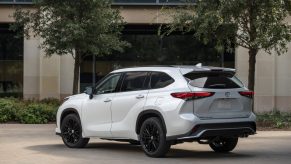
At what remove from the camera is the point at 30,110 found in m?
19.3

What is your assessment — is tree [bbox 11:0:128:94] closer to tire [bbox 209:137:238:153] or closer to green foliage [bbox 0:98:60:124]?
green foliage [bbox 0:98:60:124]

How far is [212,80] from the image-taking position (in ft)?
36.6

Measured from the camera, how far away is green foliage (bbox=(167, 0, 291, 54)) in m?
17.4

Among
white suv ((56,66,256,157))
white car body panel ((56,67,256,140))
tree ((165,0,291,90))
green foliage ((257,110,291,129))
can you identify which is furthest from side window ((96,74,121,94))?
green foliage ((257,110,291,129))

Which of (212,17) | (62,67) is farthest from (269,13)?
(62,67)

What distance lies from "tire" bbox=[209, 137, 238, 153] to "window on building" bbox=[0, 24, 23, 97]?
55.9 ft

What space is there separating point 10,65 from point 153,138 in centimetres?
1832

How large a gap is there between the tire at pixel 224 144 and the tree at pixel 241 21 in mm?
5587

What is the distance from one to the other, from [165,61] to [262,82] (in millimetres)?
4706

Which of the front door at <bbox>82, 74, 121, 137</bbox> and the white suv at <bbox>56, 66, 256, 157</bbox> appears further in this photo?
the front door at <bbox>82, 74, 121, 137</bbox>

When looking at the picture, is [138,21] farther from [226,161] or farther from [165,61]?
[226,161]

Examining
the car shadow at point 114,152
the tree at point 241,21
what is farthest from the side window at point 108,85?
the tree at point 241,21

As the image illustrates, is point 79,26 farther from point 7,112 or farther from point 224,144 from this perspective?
point 224,144

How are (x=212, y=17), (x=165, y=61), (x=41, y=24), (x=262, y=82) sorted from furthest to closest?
(x=165, y=61) → (x=262, y=82) → (x=41, y=24) → (x=212, y=17)
